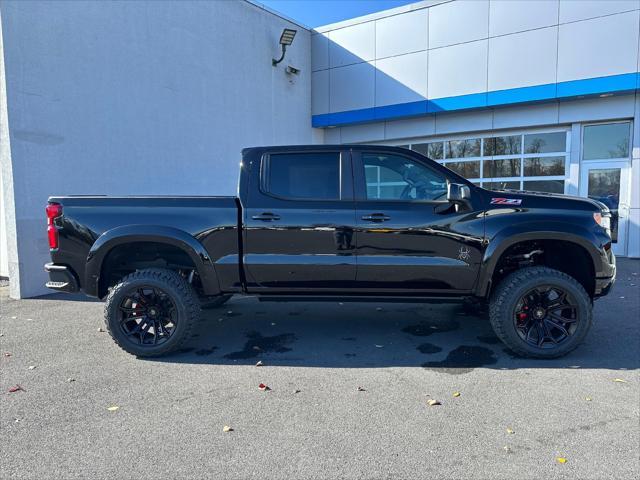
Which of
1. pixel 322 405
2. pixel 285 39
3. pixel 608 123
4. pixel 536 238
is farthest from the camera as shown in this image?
pixel 285 39

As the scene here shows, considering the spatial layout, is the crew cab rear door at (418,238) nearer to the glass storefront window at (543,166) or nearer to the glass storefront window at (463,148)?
the glass storefront window at (543,166)

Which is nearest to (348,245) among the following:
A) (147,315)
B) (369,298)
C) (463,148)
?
(369,298)

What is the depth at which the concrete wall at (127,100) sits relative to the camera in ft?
22.7

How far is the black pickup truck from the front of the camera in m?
4.09

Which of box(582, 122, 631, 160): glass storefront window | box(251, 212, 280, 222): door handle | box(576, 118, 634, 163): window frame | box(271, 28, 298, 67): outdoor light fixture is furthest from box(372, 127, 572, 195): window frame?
box(251, 212, 280, 222): door handle

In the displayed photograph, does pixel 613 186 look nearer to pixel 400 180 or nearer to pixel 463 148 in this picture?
pixel 463 148

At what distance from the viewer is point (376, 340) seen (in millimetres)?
4715

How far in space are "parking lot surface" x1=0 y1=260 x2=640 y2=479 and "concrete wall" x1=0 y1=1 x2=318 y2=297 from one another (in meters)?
3.04

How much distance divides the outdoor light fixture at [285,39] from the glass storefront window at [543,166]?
7565 mm

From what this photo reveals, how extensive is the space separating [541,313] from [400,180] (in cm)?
189

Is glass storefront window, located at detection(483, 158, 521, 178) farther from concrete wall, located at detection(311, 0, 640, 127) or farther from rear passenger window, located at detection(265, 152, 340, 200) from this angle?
rear passenger window, located at detection(265, 152, 340, 200)

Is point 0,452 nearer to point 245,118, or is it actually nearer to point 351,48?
point 245,118

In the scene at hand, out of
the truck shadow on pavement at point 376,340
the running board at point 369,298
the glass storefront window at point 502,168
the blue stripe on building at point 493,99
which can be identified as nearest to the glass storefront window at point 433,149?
the blue stripe on building at point 493,99

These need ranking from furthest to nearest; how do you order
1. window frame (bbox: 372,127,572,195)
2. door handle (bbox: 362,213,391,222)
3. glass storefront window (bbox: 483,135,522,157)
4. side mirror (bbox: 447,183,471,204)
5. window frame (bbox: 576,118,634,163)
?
glass storefront window (bbox: 483,135,522,157)
window frame (bbox: 372,127,572,195)
window frame (bbox: 576,118,634,163)
door handle (bbox: 362,213,391,222)
side mirror (bbox: 447,183,471,204)
